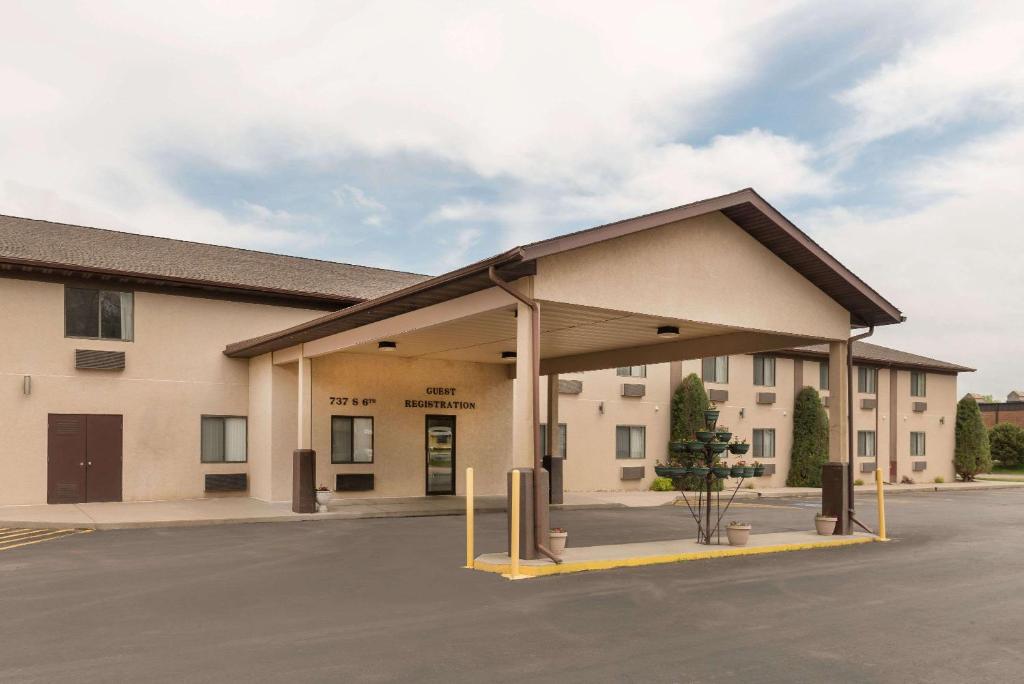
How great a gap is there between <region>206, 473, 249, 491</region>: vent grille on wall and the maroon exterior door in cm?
217

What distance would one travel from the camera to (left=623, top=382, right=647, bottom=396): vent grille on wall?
29.2 meters

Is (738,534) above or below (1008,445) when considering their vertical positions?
above

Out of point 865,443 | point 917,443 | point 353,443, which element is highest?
point 353,443

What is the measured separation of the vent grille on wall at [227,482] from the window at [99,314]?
13.6 ft

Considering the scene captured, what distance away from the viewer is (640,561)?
1235 centimetres

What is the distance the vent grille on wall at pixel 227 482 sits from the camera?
21.5 m

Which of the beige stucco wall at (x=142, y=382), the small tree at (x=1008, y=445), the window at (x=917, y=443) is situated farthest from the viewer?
the small tree at (x=1008, y=445)

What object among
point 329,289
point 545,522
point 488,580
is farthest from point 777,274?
point 329,289

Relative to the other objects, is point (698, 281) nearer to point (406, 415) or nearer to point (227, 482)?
point (406, 415)

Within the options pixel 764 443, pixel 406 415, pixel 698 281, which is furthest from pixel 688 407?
pixel 698 281

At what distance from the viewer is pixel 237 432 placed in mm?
22156

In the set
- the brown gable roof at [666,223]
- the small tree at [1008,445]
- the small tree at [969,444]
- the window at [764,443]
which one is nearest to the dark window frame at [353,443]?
the brown gable roof at [666,223]

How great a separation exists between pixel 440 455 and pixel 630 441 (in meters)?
8.52

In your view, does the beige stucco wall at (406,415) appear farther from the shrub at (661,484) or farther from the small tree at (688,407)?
the small tree at (688,407)
